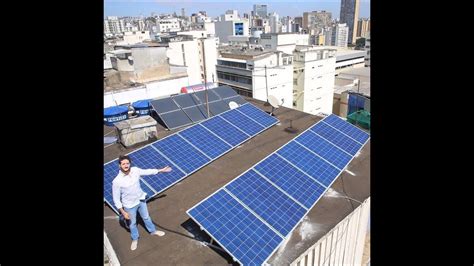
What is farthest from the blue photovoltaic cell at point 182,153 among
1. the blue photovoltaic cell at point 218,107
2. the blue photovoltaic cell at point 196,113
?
A: the blue photovoltaic cell at point 218,107

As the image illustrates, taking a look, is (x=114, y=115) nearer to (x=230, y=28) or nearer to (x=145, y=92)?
(x=145, y=92)

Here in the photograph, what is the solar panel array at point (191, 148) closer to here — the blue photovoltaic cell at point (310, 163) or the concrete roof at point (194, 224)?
the concrete roof at point (194, 224)

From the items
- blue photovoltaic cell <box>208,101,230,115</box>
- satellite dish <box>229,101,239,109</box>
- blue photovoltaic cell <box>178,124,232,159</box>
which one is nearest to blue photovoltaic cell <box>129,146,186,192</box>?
blue photovoltaic cell <box>178,124,232,159</box>

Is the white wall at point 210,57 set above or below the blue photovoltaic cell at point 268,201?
above

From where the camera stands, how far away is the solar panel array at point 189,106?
12.5 meters

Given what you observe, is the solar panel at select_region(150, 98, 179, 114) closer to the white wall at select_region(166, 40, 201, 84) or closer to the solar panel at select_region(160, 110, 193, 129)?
the solar panel at select_region(160, 110, 193, 129)

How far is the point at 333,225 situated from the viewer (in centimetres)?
662

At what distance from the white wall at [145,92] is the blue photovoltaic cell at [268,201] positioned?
14939mm

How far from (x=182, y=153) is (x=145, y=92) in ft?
48.2

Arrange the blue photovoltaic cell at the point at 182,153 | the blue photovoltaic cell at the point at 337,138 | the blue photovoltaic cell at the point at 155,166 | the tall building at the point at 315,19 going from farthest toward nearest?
1. the tall building at the point at 315,19
2. the blue photovoltaic cell at the point at 337,138
3. the blue photovoltaic cell at the point at 182,153
4. the blue photovoltaic cell at the point at 155,166
